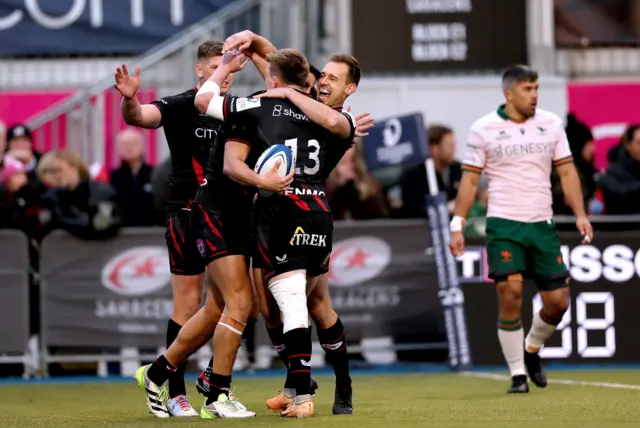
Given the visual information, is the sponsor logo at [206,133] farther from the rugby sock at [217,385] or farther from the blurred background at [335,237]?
the blurred background at [335,237]

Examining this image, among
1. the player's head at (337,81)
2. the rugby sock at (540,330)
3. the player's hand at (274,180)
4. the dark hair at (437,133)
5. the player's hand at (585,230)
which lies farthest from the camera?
the dark hair at (437,133)

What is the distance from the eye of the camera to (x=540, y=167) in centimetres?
1048

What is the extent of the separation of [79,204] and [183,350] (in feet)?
16.1

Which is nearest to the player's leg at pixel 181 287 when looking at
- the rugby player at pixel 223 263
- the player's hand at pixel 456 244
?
the rugby player at pixel 223 263

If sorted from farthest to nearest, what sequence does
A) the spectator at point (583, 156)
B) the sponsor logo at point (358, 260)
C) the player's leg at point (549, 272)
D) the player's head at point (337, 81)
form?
1. the spectator at point (583, 156)
2. the sponsor logo at point (358, 260)
3. the player's leg at point (549, 272)
4. the player's head at point (337, 81)

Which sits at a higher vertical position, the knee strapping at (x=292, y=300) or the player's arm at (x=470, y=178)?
the player's arm at (x=470, y=178)

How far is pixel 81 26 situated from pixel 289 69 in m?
9.67

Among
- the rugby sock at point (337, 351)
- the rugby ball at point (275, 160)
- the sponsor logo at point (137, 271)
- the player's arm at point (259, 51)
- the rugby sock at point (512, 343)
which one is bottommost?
the rugby sock at point (512, 343)

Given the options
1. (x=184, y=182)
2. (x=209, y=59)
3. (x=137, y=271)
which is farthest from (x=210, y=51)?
(x=137, y=271)

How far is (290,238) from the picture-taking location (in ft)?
26.2

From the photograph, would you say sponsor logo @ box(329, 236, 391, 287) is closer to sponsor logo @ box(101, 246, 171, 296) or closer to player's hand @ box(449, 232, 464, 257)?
sponsor logo @ box(101, 246, 171, 296)

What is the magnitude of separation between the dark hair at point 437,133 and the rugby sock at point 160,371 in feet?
20.4

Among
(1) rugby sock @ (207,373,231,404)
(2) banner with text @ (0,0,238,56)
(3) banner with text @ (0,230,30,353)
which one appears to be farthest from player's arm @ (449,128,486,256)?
(2) banner with text @ (0,0,238,56)

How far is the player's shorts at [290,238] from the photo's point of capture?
26.2 ft
